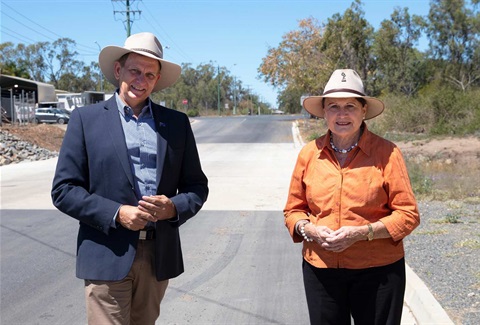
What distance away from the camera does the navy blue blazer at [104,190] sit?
295 cm

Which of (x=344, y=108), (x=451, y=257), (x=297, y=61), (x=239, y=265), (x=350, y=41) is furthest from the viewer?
(x=297, y=61)

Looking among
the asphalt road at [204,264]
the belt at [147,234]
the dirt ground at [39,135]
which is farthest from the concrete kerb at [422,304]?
the dirt ground at [39,135]

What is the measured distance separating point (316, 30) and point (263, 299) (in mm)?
43923

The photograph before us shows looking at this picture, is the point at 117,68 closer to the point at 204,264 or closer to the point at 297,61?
the point at 204,264

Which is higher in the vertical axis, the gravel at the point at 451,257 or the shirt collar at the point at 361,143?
the shirt collar at the point at 361,143

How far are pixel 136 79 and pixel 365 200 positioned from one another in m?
1.41

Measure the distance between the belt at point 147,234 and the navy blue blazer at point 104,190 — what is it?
0.03 metres

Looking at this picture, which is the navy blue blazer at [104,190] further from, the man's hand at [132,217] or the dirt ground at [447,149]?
→ the dirt ground at [447,149]

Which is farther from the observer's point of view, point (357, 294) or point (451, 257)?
point (451, 257)

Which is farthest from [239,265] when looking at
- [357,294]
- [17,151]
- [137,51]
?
[17,151]

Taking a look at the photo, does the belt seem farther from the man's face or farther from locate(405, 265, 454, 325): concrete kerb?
locate(405, 265, 454, 325): concrete kerb

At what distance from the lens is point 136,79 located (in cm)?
316

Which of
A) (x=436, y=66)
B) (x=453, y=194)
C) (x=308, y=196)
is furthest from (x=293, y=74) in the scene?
(x=308, y=196)

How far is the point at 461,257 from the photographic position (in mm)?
6773
